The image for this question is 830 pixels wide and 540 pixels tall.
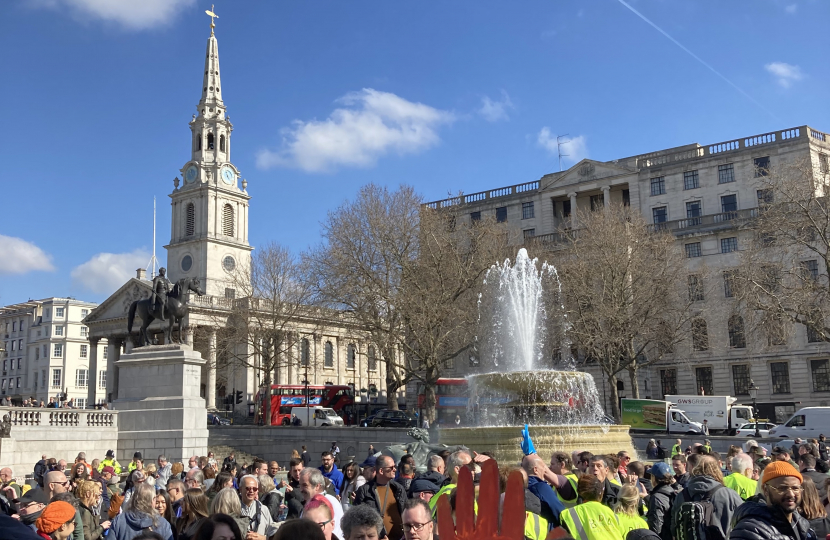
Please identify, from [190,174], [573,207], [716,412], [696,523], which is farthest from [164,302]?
[190,174]

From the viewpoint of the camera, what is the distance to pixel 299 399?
57.8 metres

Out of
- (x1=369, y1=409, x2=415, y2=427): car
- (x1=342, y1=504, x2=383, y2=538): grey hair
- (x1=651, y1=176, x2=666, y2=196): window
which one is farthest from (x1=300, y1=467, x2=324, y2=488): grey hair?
(x1=651, y1=176, x2=666, y2=196): window

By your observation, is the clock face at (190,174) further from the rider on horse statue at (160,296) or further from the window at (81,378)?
the rider on horse statue at (160,296)

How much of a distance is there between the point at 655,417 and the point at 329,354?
157 ft

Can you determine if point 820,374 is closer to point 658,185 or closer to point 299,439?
point 658,185

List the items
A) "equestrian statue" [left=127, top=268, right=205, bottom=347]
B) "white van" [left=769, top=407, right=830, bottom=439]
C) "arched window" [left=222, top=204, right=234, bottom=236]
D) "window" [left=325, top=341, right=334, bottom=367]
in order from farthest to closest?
"arched window" [left=222, top=204, right=234, bottom=236] < "window" [left=325, top=341, right=334, bottom=367] < "white van" [left=769, top=407, right=830, bottom=439] < "equestrian statue" [left=127, top=268, right=205, bottom=347]

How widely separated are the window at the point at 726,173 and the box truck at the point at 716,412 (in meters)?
19.6

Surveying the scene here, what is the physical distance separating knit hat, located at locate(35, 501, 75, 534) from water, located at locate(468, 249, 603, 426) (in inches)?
605

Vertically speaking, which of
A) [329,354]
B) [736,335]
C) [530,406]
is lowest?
[530,406]

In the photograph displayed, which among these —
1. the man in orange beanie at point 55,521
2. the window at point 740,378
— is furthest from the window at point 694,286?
the man in orange beanie at point 55,521

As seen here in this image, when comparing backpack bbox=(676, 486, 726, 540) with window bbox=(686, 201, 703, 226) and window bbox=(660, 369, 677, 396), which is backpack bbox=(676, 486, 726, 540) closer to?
window bbox=(660, 369, 677, 396)

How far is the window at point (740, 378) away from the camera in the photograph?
5622 cm

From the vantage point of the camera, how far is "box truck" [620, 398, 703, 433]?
143 ft

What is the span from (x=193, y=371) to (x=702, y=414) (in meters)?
30.4
